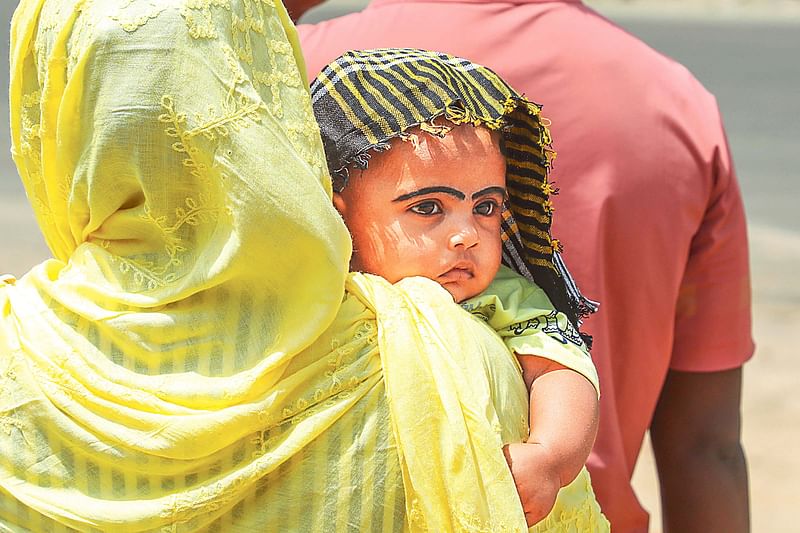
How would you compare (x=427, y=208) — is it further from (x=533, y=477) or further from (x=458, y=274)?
(x=533, y=477)

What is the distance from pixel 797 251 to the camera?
29.5 ft

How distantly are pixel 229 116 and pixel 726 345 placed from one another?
169 centimetres

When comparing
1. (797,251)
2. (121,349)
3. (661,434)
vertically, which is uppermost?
(121,349)

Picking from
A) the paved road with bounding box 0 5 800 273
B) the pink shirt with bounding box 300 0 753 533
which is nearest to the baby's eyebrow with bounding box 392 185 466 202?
the pink shirt with bounding box 300 0 753 533

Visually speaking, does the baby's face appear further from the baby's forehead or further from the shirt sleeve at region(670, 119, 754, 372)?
the shirt sleeve at region(670, 119, 754, 372)

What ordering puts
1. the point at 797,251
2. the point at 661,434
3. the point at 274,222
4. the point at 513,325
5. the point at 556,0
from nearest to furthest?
the point at 274,222 → the point at 513,325 → the point at 556,0 → the point at 661,434 → the point at 797,251

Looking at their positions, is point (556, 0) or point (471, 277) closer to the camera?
point (471, 277)

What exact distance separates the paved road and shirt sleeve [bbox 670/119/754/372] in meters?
6.13

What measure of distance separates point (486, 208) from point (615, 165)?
85 cm

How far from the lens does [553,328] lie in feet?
6.11

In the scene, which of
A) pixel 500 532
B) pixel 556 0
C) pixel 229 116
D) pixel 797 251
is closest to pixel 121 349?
pixel 229 116

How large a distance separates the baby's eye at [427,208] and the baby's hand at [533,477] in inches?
15.5

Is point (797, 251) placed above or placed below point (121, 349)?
below

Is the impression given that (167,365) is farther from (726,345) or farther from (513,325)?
(726,345)
